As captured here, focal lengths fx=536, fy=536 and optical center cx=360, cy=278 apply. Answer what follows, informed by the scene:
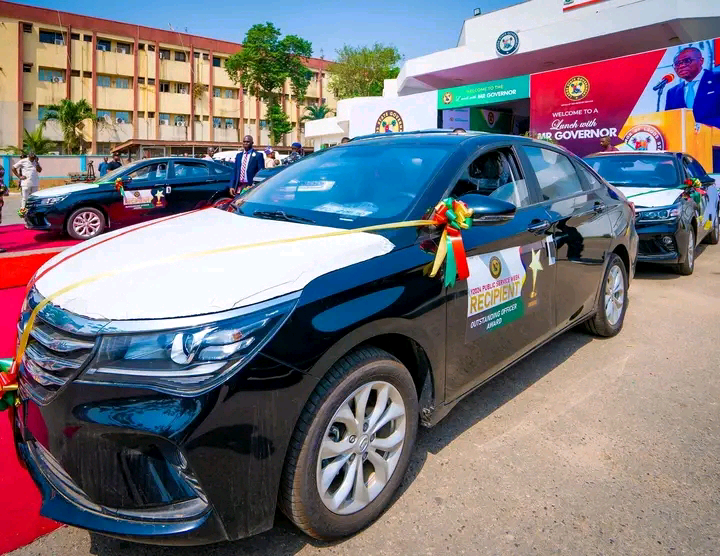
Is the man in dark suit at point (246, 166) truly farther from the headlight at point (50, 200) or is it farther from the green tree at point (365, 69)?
the green tree at point (365, 69)

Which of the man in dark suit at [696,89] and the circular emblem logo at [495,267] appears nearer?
the circular emblem logo at [495,267]

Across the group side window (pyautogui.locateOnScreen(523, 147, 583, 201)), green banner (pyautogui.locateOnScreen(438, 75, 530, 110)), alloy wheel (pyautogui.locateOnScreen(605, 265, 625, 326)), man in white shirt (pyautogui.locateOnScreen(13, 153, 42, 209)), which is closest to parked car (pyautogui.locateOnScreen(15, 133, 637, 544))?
side window (pyautogui.locateOnScreen(523, 147, 583, 201))

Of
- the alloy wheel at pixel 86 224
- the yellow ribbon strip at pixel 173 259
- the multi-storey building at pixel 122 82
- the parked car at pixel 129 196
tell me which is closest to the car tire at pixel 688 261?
the yellow ribbon strip at pixel 173 259

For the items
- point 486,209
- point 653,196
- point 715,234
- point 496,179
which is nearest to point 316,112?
point 715,234

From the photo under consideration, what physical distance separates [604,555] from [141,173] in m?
10.7

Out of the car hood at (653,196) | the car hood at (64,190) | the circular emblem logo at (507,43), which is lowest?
the car hood at (653,196)

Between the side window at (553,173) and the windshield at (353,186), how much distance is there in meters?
0.86

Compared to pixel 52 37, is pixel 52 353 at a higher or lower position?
lower

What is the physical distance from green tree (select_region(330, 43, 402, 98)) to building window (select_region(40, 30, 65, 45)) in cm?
2540

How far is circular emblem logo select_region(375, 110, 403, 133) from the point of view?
23.7m

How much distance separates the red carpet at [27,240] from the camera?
929cm

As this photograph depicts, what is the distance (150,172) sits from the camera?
35.7 ft

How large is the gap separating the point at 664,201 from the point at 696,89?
32.7 ft

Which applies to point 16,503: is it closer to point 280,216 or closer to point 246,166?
point 280,216
